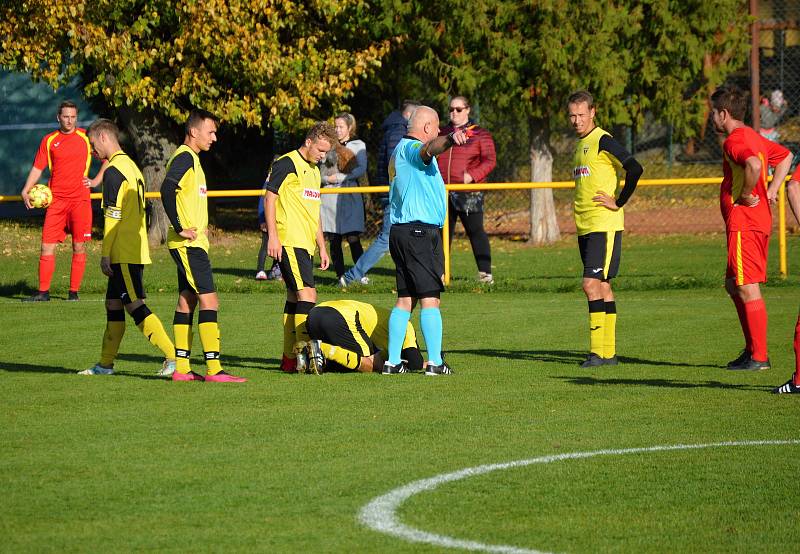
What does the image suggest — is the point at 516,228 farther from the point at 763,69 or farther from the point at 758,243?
the point at 758,243

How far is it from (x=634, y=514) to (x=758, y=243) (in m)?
4.84

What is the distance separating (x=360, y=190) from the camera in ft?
56.2

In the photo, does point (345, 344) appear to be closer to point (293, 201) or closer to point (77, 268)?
point (293, 201)

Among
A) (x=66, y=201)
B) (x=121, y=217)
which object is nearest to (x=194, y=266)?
(x=121, y=217)

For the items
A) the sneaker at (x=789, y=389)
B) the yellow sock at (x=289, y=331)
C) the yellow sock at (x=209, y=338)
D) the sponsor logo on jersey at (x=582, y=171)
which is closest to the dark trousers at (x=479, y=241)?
the sponsor logo on jersey at (x=582, y=171)

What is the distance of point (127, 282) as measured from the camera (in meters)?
9.98

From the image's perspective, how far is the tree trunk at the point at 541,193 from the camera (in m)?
23.2

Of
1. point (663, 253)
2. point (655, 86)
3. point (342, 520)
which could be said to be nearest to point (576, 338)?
point (342, 520)

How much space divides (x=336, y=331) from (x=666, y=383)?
2.56 m

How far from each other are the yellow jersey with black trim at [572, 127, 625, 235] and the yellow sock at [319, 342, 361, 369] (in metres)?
2.19

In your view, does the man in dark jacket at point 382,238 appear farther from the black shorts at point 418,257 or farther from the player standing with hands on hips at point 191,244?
the player standing with hands on hips at point 191,244

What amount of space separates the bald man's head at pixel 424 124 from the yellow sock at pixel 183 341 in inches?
87.1

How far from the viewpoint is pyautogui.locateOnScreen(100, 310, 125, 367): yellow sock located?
10062 mm

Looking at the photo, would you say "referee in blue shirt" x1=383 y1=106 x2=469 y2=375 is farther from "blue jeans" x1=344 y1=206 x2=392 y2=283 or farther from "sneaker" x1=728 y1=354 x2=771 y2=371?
"blue jeans" x1=344 y1=206 x2=392 y2=283
